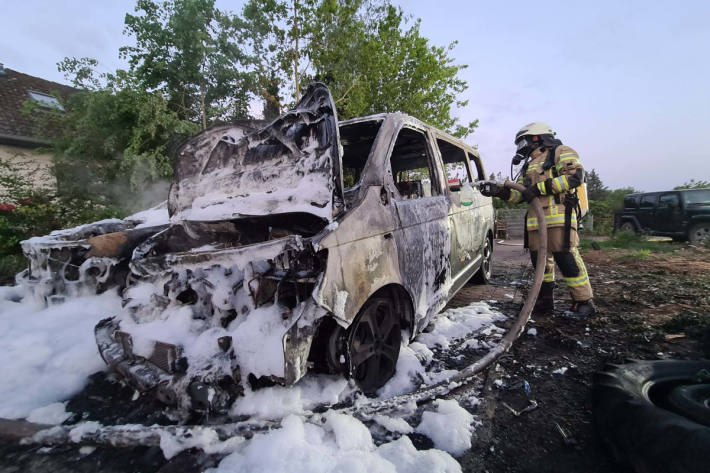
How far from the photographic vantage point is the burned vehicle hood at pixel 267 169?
1.73 meters

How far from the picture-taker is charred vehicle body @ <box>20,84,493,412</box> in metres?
1.46

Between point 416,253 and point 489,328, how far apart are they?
1.34m

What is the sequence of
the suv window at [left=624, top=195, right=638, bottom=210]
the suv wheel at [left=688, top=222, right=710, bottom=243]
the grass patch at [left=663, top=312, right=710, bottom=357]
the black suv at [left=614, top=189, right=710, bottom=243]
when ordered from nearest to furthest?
the grass patch at [left=663, top=312, right=710, bottom=357], the suv wheel at [left=688, top=222, right=710, bottom=243], the black suv at [left=614, top=189, right=710, bottom=243], the suv window at [left=624, top=195, right=638, bottom=210]

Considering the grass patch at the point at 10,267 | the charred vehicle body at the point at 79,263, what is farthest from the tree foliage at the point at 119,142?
the charred vehicle body at the point at 79,263

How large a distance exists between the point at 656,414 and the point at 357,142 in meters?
2.51

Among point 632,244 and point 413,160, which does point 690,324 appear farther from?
point 632,244

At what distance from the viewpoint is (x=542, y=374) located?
2234 mm

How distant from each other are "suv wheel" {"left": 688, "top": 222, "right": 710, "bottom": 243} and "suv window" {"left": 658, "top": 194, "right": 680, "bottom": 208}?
2.76 feet

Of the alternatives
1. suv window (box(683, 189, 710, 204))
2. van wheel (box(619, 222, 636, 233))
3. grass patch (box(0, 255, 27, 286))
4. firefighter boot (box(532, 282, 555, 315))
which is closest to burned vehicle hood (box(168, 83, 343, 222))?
firefighter boot (box(532, 282, 555, 315))

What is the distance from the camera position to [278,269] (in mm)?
1523

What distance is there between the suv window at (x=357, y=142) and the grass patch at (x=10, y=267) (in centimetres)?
512

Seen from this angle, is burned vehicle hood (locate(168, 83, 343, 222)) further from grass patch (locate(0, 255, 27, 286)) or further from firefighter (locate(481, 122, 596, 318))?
grass patch (locate(0, 255, 27, 286))

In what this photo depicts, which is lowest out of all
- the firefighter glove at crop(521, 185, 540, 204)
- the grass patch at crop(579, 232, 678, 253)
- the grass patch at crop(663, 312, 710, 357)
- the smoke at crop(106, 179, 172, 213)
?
the grass patch at crop(579, 232, 678, 253)

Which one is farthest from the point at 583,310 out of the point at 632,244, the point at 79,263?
the point at 632,244
